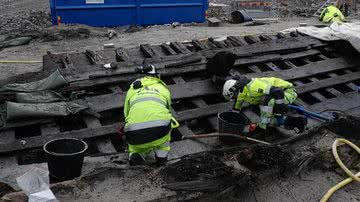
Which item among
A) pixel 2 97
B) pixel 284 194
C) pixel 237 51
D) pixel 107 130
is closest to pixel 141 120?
pixel 107 130

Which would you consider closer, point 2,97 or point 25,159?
point 25,159

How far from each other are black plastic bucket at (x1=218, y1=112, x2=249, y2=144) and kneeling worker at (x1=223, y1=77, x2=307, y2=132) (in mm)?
273

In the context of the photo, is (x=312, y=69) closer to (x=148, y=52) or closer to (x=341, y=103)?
(x=341, y=103)

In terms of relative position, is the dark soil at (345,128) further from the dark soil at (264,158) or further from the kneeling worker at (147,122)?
the kneeling worker at (147,122)

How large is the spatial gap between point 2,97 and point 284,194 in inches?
164

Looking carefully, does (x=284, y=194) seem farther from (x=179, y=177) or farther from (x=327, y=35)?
(x=327, y=35)

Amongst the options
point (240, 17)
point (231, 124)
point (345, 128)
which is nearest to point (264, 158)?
point (231, 124)

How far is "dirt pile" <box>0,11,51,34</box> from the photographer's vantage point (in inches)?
545

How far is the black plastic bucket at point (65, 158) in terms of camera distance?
4.07 meters

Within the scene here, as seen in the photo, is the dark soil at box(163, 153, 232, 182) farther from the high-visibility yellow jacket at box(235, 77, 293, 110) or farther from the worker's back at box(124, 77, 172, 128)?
the high-visibility yellow jacket at box(235, 77, 293, 110)

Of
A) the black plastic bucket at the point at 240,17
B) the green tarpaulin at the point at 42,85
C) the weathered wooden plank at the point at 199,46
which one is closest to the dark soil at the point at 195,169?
the green tarpaulin at the point at 42,85

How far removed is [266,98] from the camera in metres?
5.64

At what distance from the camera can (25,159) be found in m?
5.11

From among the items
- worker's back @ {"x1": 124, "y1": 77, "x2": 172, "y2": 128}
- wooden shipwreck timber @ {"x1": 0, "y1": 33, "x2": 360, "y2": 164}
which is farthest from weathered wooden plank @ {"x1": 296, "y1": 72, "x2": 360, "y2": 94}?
worker's back @ {"x1": 124, "y1": 77, "x2": 172, "y2": 128}
